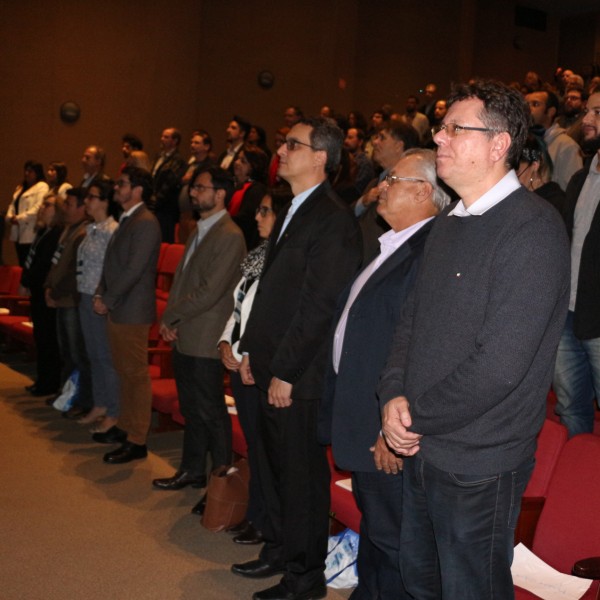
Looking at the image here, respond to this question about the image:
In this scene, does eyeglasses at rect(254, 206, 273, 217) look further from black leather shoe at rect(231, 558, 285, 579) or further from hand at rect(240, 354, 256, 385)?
black leather shoe at rect(231, 558, 285, 579)

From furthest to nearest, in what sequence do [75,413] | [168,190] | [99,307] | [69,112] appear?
[69,112], [168,190], [75,413], [99,307]

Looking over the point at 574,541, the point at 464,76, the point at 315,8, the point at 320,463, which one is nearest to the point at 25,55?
the point at 315,8

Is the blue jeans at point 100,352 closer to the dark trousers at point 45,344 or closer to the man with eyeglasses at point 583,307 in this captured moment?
the dark trousers at point 45,344

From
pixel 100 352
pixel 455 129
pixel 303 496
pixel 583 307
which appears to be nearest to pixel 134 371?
pixel 100 352

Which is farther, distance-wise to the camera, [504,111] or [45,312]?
[45,312]

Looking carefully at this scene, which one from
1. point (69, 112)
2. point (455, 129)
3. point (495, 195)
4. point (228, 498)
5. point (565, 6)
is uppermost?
point (565, 6)

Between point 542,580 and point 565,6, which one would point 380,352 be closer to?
point 542,580

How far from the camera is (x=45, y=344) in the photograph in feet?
20.1

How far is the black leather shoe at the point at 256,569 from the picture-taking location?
314 cm

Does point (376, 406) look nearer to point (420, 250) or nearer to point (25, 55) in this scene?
point (420, 250)

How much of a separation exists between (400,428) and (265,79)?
10.7m

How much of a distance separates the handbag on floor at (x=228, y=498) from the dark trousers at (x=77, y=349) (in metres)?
2.13

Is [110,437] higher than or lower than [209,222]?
lower

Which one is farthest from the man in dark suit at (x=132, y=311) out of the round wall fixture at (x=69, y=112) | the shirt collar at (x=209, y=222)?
the round wall fixture at (x=69, y=112)
